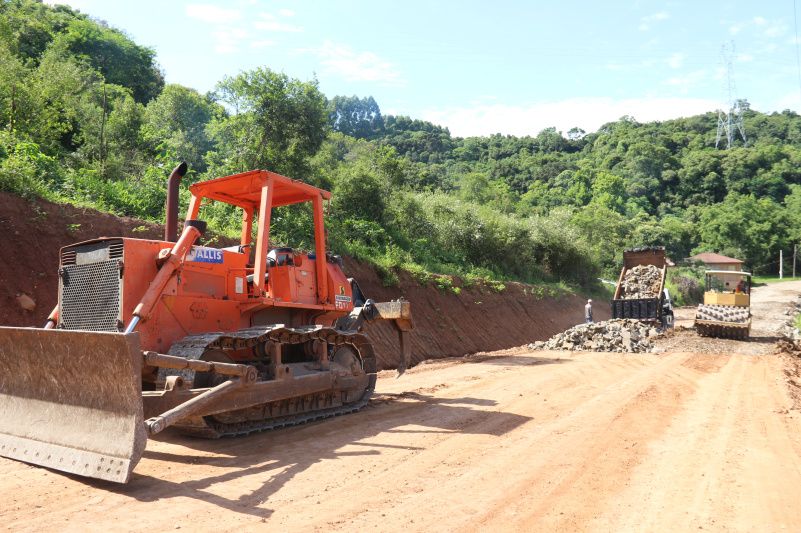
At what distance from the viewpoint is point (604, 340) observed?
1791cm

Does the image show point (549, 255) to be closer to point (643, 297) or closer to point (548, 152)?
point (643, 297)

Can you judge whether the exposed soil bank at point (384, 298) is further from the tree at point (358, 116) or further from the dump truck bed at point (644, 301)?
the tree at point (358, 116)

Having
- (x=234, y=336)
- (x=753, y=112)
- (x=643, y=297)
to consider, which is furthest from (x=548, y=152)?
Result: (x=234, y=336)

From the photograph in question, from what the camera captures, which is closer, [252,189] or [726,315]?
[252,189]

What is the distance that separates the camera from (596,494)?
4836 millimetres

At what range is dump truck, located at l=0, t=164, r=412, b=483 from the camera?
4898mm

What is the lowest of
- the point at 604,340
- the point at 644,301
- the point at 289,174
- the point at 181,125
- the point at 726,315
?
the point at 604,340

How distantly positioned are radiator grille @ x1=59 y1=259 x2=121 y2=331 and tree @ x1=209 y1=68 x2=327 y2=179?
13.1 meters

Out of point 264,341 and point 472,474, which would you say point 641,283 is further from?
point 472,474

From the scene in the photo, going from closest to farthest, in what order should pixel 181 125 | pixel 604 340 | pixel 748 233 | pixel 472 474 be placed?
pixel 472 474
pixel 604 340
pixel 181 125
pixel 748 233

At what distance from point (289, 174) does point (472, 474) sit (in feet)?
52.2

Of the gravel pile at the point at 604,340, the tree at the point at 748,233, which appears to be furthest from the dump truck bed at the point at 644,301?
the tree at the point at 748,233

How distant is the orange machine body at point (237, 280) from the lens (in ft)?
20.1

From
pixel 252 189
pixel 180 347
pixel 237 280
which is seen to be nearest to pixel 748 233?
pixel 252 189
